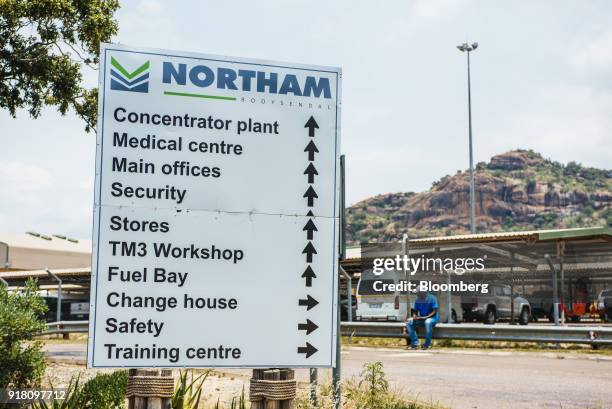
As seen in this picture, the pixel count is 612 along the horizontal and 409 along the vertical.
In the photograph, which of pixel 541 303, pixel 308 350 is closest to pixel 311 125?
pixel 308 350

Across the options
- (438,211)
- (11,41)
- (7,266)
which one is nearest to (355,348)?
(11,41)

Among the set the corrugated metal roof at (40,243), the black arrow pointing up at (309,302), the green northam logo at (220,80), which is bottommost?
the black arrow pointing up at (309,302)

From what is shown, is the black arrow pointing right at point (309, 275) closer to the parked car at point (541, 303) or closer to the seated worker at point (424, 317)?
the seated worker at point (424, 317)

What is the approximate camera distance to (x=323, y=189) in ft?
15.7

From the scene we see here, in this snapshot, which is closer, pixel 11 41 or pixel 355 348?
pixel 11 41

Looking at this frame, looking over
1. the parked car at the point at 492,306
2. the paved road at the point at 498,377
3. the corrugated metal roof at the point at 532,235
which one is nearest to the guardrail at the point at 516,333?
the paved road at the point at 498,377

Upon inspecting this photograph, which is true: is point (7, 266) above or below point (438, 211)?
below

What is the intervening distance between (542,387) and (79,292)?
42.8 m

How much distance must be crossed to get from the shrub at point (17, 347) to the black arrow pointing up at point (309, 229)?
4.34 meters

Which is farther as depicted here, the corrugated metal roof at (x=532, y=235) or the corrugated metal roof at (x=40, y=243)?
the corrugated metal roof at (x=40, y=243)

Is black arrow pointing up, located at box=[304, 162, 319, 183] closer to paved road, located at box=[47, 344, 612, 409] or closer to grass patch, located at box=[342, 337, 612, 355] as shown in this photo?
paved road, located at box=[47, 344, 612, 409]

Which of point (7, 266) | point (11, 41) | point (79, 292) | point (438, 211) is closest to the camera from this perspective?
point (11, 41)

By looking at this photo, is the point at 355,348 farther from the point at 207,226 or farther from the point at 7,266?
the point at 7,266

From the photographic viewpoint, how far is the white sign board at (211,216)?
4477 millimetres
